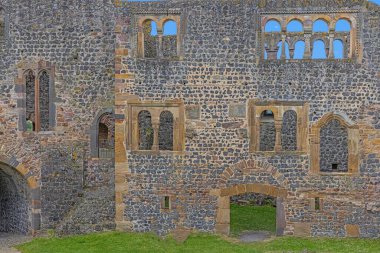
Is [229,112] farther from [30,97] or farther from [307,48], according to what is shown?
[30,97]

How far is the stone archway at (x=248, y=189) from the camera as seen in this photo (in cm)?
1709

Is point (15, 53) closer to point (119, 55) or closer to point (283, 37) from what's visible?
point (119, 55)

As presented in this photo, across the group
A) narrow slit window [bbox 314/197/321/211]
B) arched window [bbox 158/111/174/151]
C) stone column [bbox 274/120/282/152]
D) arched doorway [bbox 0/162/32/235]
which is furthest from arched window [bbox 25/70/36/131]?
narrow slit window [bbox 314/197/321/211]

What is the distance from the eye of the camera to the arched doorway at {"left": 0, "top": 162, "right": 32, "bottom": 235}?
18.5 metres

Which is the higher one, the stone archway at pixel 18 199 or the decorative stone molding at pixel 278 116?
the decorative stone molding at pixel 278 116

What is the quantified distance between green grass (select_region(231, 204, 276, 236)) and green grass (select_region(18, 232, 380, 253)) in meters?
1.80

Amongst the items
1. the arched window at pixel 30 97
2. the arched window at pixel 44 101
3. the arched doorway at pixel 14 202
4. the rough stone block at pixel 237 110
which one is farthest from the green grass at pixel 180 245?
the arched window at pixel 30 97

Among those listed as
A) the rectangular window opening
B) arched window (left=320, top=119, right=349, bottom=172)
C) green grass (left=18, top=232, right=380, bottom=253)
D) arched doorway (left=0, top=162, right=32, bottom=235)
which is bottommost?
green grass (left=18, top=232, right=380, bottom=253)

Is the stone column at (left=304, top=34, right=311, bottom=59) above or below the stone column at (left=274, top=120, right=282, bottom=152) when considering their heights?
above

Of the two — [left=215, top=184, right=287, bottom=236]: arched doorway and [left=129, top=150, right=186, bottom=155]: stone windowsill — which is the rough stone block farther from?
[left=215, top=184, right=287, bottom=236]: arched doorway

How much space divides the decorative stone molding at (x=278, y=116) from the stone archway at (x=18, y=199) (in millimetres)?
7428

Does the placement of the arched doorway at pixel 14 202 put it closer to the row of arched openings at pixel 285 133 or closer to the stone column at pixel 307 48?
the row of arched openings at pixel 285 133

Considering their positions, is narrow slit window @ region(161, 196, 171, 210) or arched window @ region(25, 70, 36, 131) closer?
narrow slit window @ region(161, 196, 171, 210)

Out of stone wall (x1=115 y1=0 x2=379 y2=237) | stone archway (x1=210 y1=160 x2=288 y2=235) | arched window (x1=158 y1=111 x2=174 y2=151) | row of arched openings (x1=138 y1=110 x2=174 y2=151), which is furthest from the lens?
arched window (x1=158 y1=111 x2=174 y2=151)
